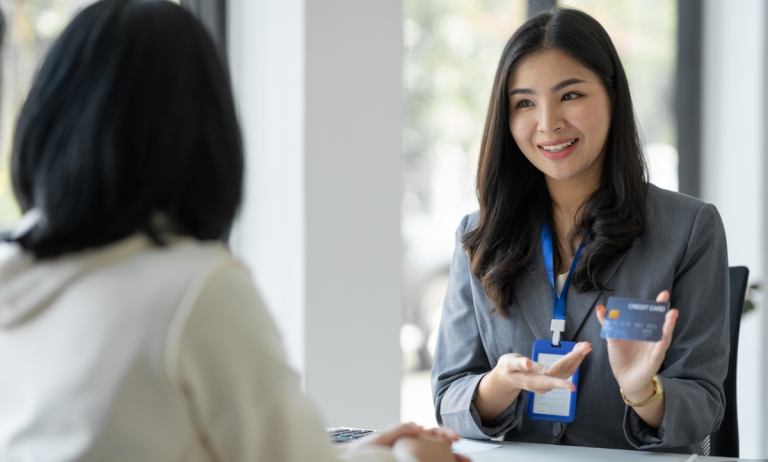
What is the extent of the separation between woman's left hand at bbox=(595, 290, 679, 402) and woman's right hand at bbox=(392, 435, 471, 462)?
0.43 metres

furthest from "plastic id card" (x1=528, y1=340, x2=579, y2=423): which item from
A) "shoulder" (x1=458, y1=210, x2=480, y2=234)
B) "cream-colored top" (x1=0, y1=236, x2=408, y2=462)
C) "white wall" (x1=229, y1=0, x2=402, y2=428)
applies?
"white wall" (x1=229, y1=0, x2=402, y2=428)

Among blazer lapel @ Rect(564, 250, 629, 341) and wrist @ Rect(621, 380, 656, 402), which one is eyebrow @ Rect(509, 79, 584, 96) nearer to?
blazer lapel @ Rect(564, 250, 629, 341)

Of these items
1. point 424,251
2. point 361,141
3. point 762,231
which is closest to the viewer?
point 361,141

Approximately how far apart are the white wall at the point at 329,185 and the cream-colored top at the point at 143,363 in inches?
65.9

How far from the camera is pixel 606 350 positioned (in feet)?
5.59

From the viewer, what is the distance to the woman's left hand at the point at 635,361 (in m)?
1.40

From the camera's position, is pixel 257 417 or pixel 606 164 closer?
pixel 257 417

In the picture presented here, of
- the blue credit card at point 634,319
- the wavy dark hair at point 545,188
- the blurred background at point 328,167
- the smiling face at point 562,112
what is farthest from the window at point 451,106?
the blue credit card at point 634,319

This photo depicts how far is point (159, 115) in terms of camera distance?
872 millimetres

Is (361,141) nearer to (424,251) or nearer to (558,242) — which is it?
(558,242)

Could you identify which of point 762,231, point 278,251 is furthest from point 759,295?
point 278,251

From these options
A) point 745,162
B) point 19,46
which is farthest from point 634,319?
point 745,162

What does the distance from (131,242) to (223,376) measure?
196 mm

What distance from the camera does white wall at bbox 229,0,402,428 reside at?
2547mm
